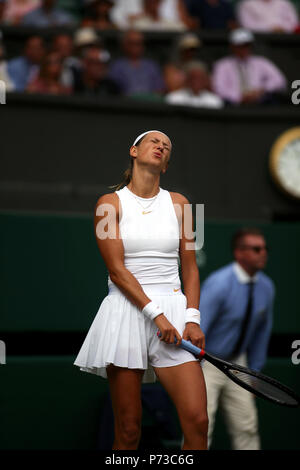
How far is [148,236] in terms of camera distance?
312 centimetres

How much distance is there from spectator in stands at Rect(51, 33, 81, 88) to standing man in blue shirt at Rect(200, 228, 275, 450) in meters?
2.95

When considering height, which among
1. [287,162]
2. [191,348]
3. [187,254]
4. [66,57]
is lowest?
[191,348]

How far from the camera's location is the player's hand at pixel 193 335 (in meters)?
3.10

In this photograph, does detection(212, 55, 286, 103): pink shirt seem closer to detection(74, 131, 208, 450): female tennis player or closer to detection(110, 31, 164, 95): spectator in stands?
detection(110, 31, 164, 95): spectator in stands

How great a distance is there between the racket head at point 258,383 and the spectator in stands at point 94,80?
4.36 metres

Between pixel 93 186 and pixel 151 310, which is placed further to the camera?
pixel 93 186

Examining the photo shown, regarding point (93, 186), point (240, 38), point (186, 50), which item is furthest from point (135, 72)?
point (93, 186)

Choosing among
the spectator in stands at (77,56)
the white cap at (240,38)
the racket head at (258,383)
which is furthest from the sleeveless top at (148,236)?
the white cap at (240,38)

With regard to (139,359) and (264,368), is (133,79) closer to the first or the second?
(264,368)

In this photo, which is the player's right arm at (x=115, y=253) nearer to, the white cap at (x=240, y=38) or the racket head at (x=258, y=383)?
Answer: the racket head at (x=258, y=383)

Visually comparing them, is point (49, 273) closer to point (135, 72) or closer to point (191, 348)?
point (135, 72)

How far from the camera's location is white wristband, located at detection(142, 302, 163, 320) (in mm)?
3023

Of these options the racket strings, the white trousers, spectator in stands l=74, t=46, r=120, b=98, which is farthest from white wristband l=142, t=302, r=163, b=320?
spectator in stands l=74, t=46, r=120, b=98

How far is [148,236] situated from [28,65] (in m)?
4.94
